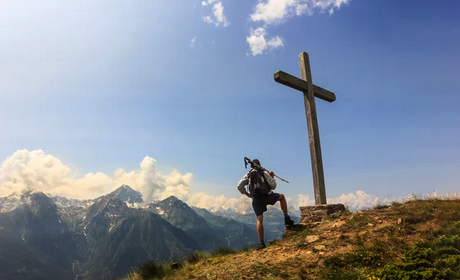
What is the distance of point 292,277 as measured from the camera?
570 centimetres

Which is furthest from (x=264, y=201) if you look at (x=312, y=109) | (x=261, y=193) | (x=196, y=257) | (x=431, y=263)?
(x=196, y=257)

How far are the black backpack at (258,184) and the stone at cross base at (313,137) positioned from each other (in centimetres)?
197

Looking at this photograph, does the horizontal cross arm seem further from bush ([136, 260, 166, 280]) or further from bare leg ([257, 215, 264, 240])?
bush ([136, 260, 166, 280])

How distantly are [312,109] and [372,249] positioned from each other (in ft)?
18.7

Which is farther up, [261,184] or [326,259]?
[261,184]

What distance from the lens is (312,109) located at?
415 inches

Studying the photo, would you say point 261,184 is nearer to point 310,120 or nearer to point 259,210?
point 259,210

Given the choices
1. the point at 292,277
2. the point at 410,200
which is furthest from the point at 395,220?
the point at 292,277

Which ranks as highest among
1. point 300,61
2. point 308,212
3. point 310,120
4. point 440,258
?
point 300,61

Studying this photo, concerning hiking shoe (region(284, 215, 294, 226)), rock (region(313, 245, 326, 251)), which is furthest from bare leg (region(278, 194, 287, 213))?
rock (region(313, 245, 326, 251))

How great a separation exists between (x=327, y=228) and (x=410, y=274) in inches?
136

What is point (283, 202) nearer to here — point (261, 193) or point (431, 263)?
point (261, 193)

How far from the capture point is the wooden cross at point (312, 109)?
9820 mm

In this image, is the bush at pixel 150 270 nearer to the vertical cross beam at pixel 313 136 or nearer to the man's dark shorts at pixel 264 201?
the man's dark shorts at pixel 264 201
